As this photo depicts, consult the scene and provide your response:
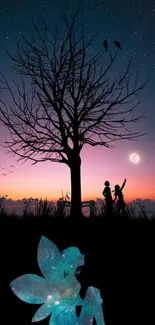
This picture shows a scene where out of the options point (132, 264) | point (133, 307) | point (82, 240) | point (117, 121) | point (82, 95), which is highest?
point (82, 95)

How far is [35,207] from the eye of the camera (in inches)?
291

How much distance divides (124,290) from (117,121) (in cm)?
985

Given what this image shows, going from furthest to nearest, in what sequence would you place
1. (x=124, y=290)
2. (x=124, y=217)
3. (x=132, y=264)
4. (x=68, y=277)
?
(x=124, y=217)
(x=132, y=264)
(x=124, y=290)
(x=68, y=277)

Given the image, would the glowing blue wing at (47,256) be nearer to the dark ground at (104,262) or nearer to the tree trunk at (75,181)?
the dark ground at (104,262)

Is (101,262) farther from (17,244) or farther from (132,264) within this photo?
(17,244)

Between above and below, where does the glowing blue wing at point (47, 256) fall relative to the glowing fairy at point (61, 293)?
above

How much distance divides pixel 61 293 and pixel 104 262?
8.06ft

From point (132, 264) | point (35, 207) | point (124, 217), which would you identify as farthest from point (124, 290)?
point (35, 207)

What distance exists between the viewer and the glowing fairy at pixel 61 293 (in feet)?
6.16

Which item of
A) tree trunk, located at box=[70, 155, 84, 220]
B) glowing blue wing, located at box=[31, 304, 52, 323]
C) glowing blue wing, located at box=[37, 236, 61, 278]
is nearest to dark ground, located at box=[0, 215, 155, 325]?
glowing blue wing, located at box=[31, 304, 52, 323]

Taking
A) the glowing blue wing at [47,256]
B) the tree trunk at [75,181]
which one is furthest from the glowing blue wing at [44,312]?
the tree trunk at [75,181]

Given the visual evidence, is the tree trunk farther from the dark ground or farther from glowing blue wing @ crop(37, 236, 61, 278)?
glowing blue wing @ crop(37, 236, 61, 278)

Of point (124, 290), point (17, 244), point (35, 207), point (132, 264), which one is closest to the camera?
point (124, 290)

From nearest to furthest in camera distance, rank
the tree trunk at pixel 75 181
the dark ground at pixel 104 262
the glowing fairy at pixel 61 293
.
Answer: the glowing fairy at pixel 61 293 → the dark ground at pixel 104 262 → the tree trunk at pixel 75 181
